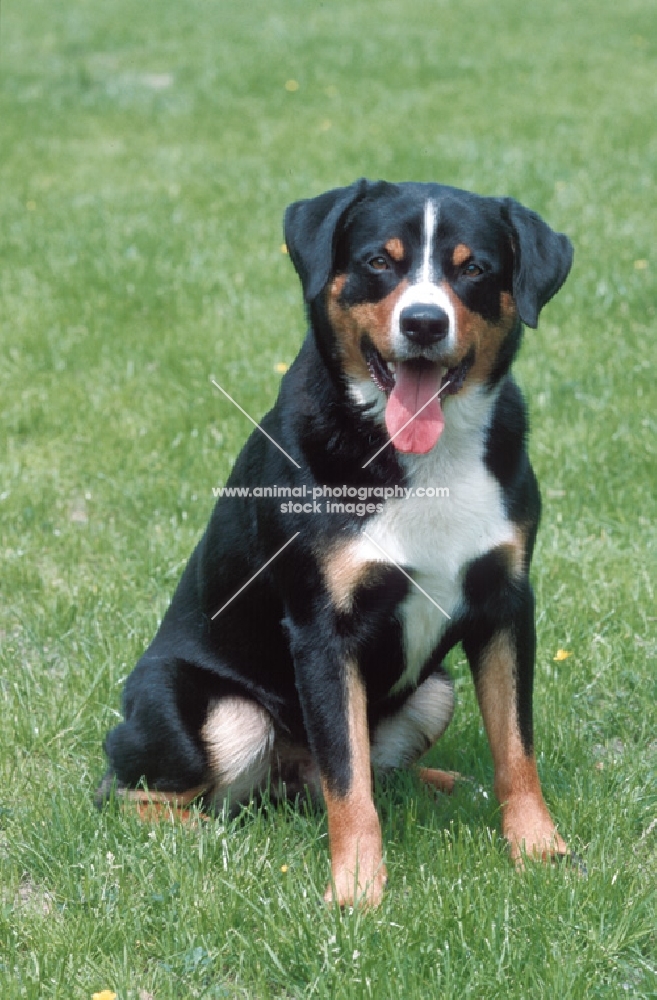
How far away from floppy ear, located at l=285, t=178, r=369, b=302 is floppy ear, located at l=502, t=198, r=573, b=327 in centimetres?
37

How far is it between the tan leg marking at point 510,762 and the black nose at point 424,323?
748 millimetres

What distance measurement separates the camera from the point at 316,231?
2.98m

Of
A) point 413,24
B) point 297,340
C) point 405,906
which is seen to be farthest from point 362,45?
point 405,906

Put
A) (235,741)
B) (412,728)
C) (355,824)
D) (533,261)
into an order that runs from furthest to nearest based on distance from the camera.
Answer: (412,728)
(235,741)
(533,261)
(355,824)

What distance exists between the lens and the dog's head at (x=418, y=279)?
2.88m

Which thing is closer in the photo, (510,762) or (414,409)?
(414,409)

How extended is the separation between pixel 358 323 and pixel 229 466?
224cm

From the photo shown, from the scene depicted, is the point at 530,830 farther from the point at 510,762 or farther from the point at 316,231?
the point at 316,231

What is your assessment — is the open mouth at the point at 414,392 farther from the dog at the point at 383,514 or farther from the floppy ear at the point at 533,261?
the floppy ear at the point at 533,261

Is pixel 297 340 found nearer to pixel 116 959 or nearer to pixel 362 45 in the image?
pixel 116 959

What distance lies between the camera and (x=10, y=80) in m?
12.3

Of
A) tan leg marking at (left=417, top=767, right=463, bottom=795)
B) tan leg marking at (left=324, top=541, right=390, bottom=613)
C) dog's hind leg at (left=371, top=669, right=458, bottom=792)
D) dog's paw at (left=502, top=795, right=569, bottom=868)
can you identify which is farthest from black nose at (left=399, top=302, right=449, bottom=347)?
tan leg marking at (left=417, top=767, right=463, bottom=795)

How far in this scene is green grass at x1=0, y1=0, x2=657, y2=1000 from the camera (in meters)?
2.65

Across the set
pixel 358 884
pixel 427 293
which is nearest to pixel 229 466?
pixel 427 293
